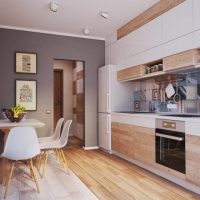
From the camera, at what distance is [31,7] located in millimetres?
3684

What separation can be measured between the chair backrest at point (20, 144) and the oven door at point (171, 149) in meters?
1.69

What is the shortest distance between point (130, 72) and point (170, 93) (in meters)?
0.86

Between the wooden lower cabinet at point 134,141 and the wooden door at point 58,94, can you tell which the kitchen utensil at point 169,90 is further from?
the wooden door at point 58,94

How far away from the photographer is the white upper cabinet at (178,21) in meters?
2.86

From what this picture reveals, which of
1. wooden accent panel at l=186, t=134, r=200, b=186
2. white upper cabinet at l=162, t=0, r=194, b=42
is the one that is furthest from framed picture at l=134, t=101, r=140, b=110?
wooden accent panel at l=186, t=134, r=200, b=186

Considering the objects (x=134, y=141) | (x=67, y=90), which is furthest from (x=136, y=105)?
(x=67, y=90)

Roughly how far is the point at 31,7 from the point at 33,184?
275 cm

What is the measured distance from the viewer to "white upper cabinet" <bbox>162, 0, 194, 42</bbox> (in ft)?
9.39

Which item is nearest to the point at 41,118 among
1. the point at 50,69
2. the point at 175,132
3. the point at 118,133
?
the point at 50,69

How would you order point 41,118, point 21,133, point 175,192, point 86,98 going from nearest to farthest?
point 21,133
point 175,192
point 41,118
point 86,98

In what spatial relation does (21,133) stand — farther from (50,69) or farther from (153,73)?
(50,69)

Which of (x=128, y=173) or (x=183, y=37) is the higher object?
(x=183, y=37)

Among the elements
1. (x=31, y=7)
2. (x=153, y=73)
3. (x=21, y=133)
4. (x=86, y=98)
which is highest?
(x=31, y=7)

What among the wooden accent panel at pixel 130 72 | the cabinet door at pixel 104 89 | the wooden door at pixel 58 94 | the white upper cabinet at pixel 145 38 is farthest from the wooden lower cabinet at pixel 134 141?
the wooden door at pixel 58 94
